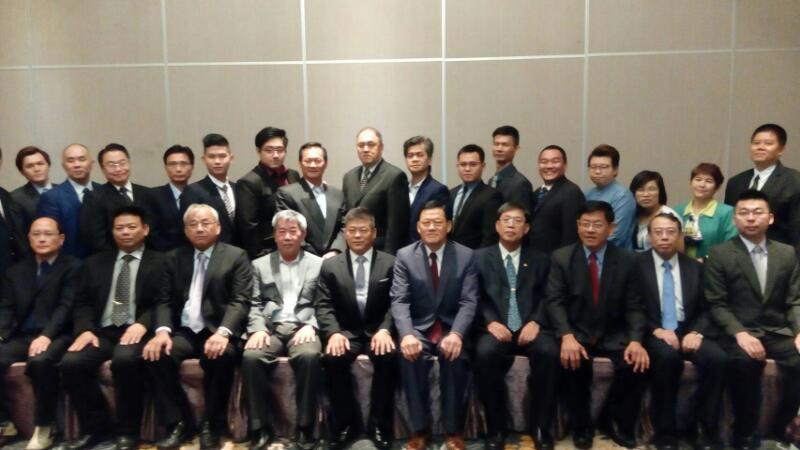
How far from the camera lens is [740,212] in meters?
3.84

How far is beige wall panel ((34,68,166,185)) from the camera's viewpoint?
6000 millimetres

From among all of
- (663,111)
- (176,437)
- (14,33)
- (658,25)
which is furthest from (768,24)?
(14,33)

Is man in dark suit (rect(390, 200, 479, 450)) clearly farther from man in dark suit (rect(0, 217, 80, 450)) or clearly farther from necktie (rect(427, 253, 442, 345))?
man in dark suit (rect(0, 217, 80, 450))

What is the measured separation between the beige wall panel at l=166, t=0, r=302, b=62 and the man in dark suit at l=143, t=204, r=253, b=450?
2.34 m

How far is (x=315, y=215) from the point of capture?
175 inches

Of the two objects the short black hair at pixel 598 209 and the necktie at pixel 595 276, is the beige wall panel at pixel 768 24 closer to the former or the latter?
the short black hair at pixel 598 209

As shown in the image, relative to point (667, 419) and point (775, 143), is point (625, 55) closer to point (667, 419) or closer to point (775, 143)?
point (775, 143)

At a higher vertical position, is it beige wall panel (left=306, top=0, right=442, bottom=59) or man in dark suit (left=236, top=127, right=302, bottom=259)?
beige wall panel (left=306, top=0, right=442, bottom=59)

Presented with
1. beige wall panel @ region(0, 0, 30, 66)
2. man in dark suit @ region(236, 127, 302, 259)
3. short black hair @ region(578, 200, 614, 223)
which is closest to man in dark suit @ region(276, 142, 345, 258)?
man in dark suit @ region(236, 127, 302, 259)

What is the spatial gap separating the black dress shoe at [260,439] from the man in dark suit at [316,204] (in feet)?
3.77

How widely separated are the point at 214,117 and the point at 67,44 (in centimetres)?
141

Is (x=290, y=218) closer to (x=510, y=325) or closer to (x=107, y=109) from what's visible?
(x=510, y=325)

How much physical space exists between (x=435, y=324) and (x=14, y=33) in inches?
184

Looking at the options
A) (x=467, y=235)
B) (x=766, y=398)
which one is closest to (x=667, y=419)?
(x=766, y=398)
